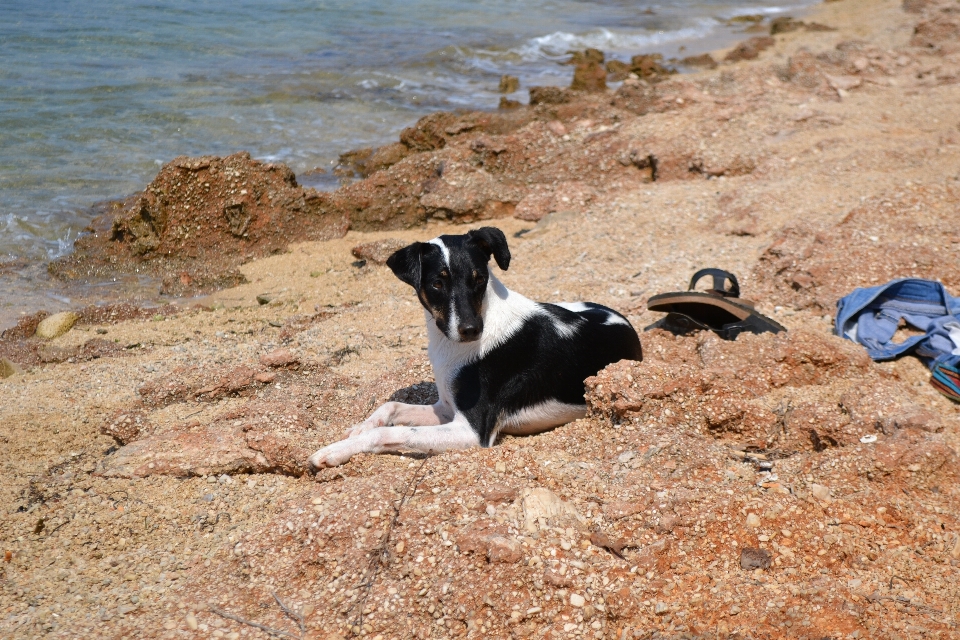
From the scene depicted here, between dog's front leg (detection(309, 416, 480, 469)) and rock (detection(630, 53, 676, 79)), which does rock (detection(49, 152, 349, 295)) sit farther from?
rock (detection(630, 53, 676, 79))

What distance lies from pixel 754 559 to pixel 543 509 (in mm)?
970

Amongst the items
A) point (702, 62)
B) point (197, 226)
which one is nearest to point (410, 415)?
point (197, 226)

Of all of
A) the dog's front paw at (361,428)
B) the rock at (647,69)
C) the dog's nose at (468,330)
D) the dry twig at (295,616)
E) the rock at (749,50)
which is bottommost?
the dry twig at (295,616)

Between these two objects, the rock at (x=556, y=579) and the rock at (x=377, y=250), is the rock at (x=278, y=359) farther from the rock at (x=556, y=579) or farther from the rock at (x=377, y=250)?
the rock at (x=556, y=579)

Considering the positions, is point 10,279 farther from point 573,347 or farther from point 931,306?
point 931,306

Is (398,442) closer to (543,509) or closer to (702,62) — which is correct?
(543,509)

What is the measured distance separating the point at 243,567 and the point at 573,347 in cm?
239

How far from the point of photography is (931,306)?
627 cm

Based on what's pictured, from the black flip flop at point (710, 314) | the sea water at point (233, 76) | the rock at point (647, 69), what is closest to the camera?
the black flip flop at point (710, 314)

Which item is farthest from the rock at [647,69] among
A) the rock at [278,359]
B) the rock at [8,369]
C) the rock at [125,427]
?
the rock at [125,427]

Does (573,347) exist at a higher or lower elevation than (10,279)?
higher

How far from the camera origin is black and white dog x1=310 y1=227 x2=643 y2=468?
4699mm

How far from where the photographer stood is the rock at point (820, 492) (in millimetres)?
3758

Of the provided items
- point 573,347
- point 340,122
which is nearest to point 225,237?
point 573,347
